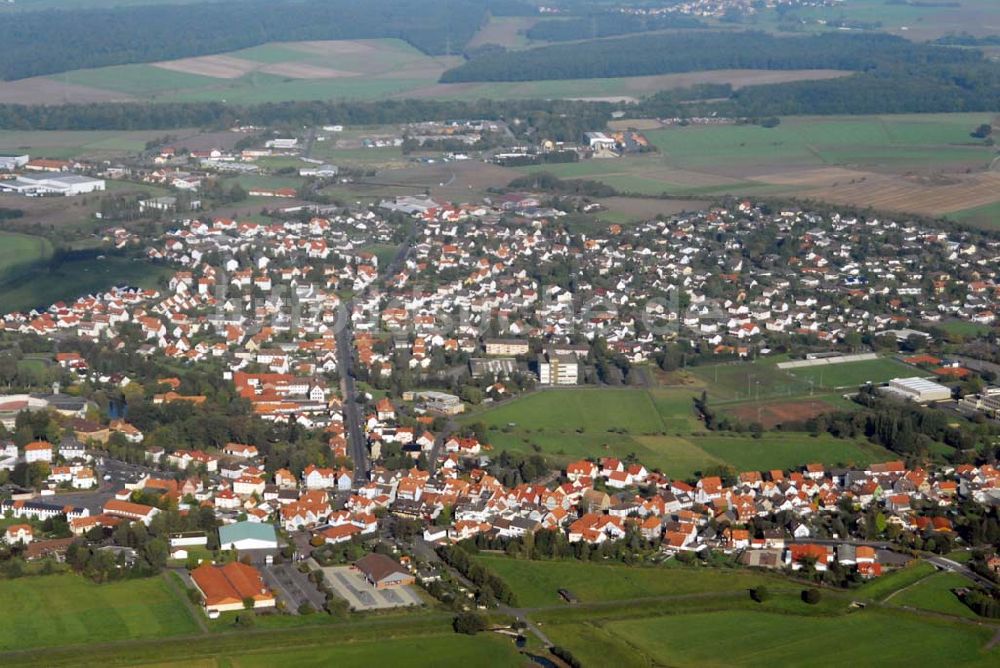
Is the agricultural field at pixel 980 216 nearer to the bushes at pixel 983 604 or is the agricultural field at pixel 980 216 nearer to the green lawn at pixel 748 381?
the green lawn at pixel 748 381

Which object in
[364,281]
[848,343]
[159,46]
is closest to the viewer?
[848,343]

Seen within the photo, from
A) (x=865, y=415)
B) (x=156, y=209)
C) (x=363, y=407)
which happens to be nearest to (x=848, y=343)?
(x=865, y=415)

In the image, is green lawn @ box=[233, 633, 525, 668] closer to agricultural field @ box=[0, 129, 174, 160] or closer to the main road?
the main road

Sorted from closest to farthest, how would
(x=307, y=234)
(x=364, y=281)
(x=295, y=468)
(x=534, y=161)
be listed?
(x=295, y=468) → (x=364, y=281) → (x=307, y=234) → (x=534, y=161)

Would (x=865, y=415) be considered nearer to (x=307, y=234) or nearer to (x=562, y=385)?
(x=562, y=385)

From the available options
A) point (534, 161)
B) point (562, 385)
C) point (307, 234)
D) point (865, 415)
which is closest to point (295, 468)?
point (562, 385)

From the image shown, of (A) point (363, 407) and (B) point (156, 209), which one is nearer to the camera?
(A) point (363, 407)
